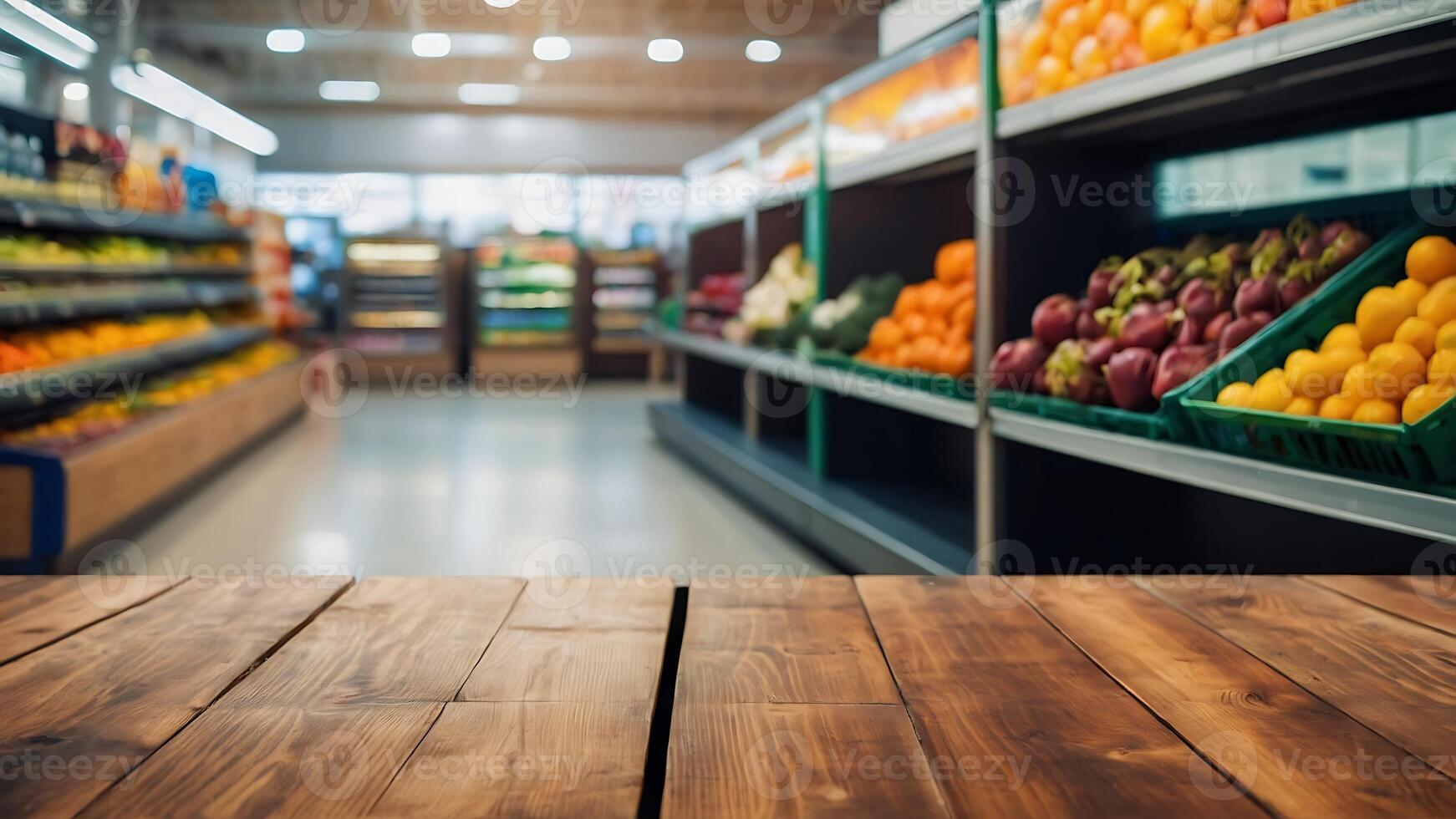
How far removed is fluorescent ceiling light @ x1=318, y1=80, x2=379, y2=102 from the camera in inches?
490

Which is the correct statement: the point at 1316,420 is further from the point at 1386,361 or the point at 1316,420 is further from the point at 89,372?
the point at 89,372

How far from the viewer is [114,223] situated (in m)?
5.68

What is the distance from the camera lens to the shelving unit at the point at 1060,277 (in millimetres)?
2109

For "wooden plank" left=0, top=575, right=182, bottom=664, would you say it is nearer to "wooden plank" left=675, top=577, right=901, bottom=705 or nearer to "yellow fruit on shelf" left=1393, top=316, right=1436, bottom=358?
"wooden plank" left=675, top=577, right=901, bottom=705

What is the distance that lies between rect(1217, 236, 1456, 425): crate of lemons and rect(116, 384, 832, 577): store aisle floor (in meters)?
2.30

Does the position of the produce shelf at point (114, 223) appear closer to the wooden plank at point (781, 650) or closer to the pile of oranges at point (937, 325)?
the pile of oranges at point (937, 325)

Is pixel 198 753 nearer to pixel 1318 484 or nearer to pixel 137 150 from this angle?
pixel 1318 484

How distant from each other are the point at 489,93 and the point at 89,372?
8.94m

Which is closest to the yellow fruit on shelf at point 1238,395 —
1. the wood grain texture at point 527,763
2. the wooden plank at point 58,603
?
the wood grain texture at point 527,763

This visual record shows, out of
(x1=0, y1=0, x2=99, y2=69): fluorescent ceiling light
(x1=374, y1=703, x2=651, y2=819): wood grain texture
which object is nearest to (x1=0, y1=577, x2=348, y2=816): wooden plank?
(x1=374, y1=703, x2=651, y2=819): wood grain texture

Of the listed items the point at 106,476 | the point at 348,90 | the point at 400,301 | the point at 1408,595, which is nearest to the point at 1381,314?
the point at 1408,595

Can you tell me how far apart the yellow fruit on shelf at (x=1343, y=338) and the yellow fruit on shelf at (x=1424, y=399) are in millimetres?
218

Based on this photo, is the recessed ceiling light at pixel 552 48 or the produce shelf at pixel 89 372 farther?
the recessed ceiling light at pixel 552 48

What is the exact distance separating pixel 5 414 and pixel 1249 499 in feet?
15.8
